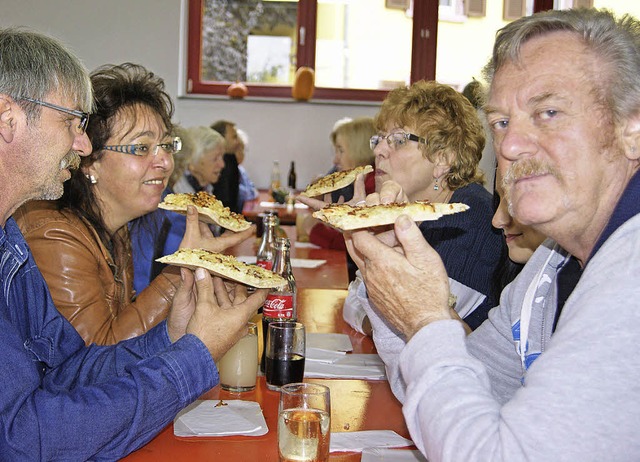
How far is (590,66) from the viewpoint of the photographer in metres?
1.38

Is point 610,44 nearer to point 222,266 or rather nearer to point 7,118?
point 222,266

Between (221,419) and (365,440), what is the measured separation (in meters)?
0.31

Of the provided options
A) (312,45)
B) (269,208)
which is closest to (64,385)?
(269,208)

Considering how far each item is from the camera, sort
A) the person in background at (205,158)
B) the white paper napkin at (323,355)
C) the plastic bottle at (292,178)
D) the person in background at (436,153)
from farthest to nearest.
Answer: the plastic bottle at (292,178), the person in background at (205,158), the person in background at (436,153), the white paper napkin at (323,355)

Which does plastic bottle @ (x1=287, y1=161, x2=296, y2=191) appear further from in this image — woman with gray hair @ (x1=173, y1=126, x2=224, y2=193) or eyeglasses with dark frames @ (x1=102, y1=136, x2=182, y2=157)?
eyeglasses with dark frames @ (x1=102, y1=136, x2=182, y2=157)

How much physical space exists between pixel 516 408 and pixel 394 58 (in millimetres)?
7622

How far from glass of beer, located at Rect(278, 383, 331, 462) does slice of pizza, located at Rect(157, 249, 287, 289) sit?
38 cm

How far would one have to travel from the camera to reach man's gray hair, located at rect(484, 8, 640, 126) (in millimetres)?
1365

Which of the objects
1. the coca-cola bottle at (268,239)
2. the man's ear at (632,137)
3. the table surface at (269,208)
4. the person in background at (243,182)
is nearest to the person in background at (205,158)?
the table surface at (269,208)


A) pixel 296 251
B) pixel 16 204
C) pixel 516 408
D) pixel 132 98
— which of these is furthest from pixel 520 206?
pixel 296 251

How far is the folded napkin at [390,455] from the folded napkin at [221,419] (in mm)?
232

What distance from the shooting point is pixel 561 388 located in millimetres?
1145

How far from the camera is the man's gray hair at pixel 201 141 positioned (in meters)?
6.56

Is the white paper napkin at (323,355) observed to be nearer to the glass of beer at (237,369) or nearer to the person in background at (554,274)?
the glass of beer at (237,369)
